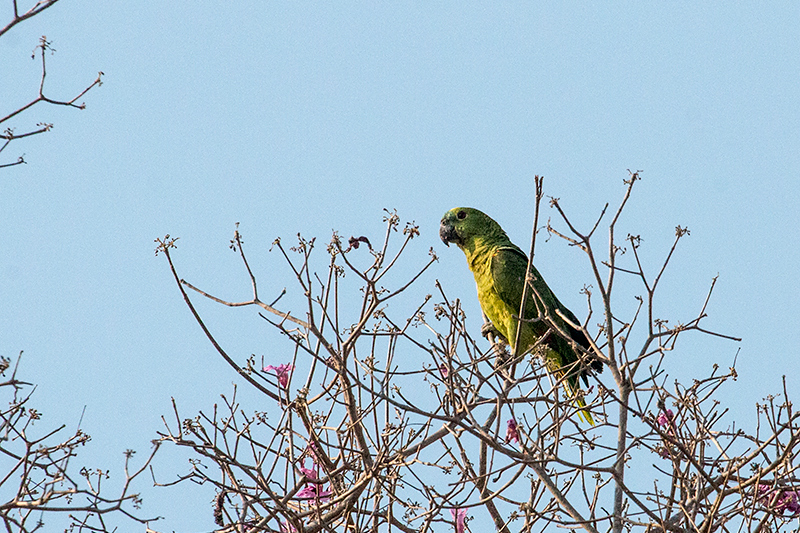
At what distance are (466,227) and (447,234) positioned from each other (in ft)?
0.68

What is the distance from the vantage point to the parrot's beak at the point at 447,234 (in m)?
7.85

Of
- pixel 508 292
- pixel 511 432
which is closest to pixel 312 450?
pixel 511 432

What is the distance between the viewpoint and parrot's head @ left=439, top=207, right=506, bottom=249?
7.71m

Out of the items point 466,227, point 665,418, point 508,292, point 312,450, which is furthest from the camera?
point 466,227

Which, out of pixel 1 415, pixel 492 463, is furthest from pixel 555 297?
pixel 1 415

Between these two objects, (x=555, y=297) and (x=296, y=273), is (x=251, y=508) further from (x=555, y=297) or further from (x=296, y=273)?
(x=555, y=297)

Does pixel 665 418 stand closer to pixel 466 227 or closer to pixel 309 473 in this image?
pixel 309 473

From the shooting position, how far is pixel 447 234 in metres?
7.87

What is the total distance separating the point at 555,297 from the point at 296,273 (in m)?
3.77

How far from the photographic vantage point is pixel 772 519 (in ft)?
12.6

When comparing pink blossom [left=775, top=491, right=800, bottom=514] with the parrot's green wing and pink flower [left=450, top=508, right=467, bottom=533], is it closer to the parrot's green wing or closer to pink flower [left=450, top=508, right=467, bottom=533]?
→ pink flower [left=450, top=508, right=467, bottom=533]

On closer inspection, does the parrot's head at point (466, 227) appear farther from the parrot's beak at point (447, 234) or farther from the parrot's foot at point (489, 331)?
the parrot's foot at point (489, 331)

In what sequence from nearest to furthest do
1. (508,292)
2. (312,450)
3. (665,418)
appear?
(312,450)
(665,418)
(508,292)

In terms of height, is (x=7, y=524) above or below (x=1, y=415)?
below
